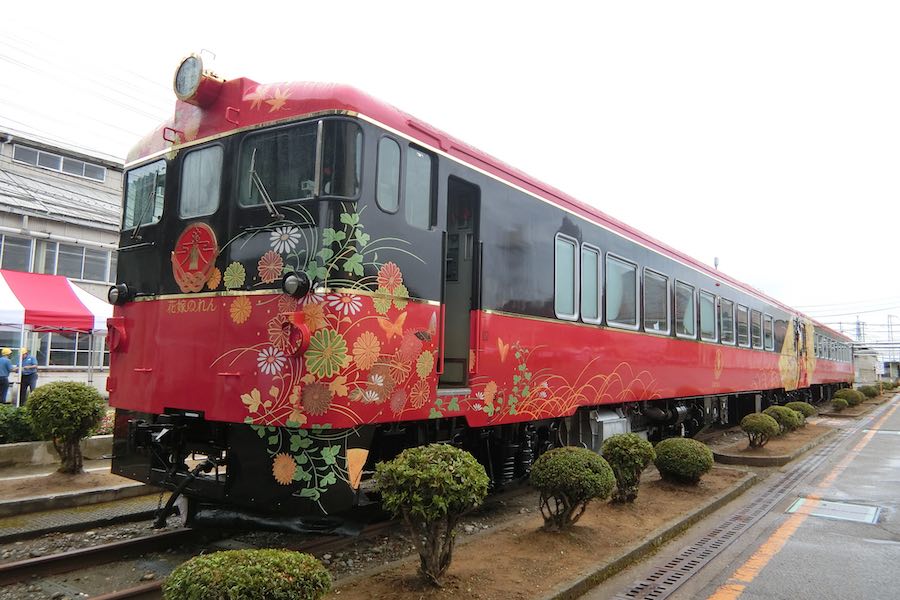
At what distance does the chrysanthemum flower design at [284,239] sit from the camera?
4.52 meters

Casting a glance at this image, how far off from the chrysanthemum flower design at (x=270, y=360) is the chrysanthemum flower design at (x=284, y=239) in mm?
715

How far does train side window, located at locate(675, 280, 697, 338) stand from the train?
4277mm

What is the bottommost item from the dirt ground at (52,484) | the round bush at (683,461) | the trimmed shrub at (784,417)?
the dirt ground at (52,484)

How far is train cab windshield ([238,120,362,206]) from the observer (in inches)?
178

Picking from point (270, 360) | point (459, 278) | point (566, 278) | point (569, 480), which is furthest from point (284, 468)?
point (566, 278)

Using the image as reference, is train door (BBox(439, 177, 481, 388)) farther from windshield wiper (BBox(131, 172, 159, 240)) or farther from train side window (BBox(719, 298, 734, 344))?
train side window (BBox(719, 298, 734, 344))

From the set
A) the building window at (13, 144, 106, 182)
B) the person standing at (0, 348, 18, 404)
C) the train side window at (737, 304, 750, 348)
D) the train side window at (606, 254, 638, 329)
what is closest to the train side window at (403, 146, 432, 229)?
the train side window at (606, 254, 638, 329)

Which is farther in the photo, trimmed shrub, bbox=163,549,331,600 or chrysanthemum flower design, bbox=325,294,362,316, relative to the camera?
chrysanthemum flower design, bbox=325,294,362,316

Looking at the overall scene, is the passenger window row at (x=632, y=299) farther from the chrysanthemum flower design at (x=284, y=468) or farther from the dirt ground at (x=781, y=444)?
the chrysanthemum flower design at (x=284, y=468)

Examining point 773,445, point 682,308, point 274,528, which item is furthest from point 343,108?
point 773,445

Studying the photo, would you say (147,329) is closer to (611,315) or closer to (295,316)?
(295,316)

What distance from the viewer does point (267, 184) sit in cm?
480

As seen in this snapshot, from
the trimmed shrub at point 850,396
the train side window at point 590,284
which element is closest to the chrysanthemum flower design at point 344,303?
the train side window at point 590,284

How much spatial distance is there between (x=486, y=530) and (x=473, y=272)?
2370mm
